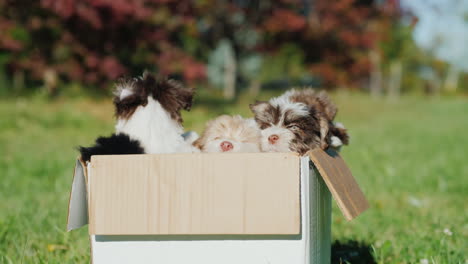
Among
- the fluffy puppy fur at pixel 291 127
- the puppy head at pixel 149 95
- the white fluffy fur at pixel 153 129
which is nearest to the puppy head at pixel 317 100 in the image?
the fluffy puppy fur at pixel 291 127

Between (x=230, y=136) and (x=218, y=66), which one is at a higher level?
(x=218, y=66)

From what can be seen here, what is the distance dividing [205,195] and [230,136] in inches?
33.6

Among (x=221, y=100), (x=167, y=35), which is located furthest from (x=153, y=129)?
(x=221, y=100)

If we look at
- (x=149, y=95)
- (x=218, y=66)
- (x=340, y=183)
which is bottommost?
(x=340, y=183)

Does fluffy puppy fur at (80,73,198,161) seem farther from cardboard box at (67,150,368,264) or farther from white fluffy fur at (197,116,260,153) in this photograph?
cardboard box at (67,150,368,264)

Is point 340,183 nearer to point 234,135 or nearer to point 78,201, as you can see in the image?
point 234,135

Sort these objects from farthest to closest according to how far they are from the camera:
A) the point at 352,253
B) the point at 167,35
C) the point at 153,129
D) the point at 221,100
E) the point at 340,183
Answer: the point at 221,100, the point at 167,35, the point at 352,253, the point at 153,129, the point at 340,183

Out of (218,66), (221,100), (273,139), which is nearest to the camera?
(273,139)

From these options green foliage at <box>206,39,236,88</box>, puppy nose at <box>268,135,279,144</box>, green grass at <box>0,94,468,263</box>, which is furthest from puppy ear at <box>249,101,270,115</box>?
green foliage at <box>206,39,236,88</box>

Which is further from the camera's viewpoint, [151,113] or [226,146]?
[226,146]

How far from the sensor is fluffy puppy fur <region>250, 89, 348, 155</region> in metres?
2.82

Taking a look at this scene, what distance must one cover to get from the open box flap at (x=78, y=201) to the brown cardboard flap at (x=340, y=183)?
1090 millimetres

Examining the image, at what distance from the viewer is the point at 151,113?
275 centimetres

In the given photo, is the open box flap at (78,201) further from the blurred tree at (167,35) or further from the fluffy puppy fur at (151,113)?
the blurred tree at (167,35)
